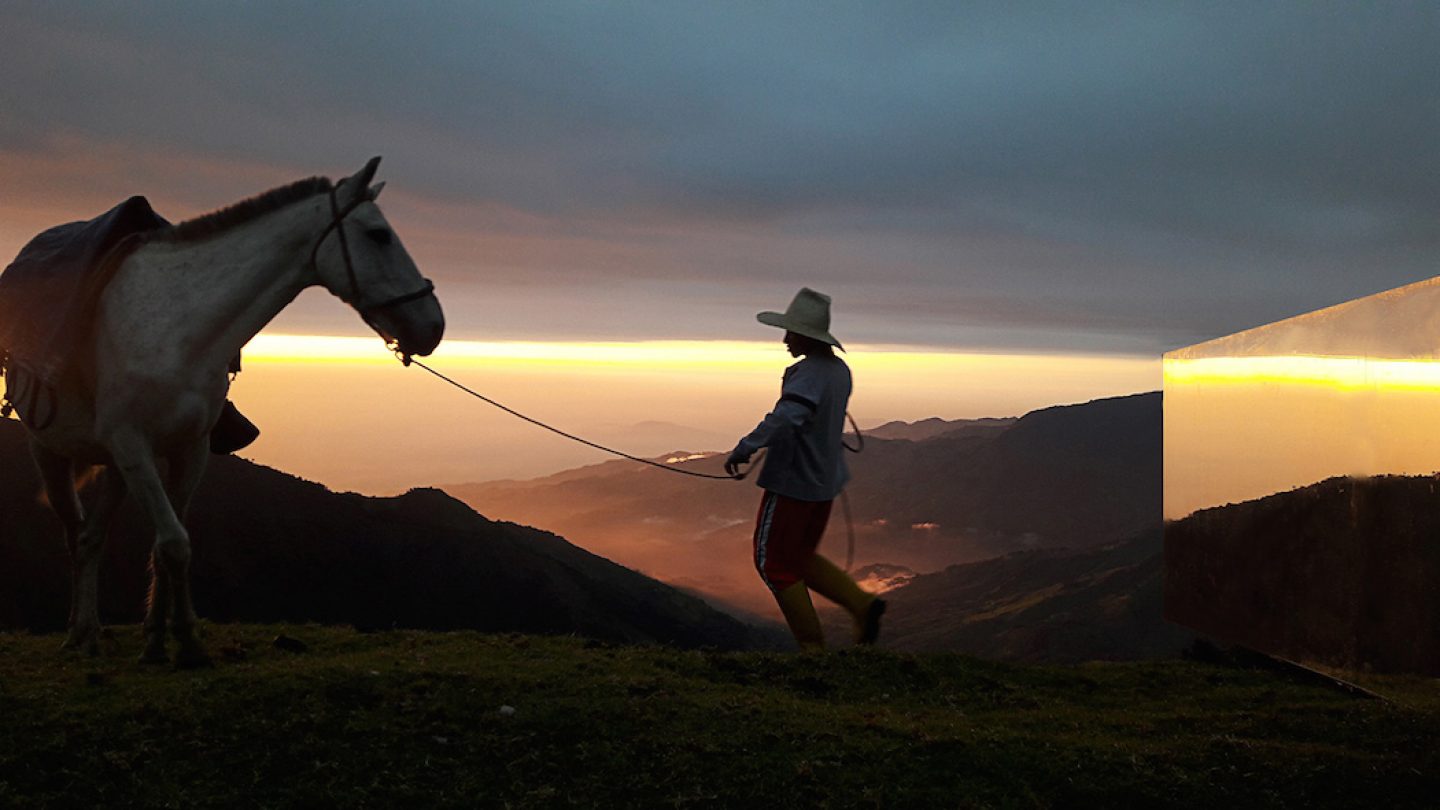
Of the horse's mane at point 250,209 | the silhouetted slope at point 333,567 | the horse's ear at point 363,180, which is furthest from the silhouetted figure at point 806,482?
the silhouetted slope at point 333,567

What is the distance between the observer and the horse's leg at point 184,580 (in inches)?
273

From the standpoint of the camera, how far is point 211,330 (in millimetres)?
6824

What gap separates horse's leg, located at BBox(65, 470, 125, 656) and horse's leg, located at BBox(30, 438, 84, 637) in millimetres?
257

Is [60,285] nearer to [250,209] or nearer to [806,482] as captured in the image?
[250,209]

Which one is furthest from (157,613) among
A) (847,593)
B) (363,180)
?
(847,593)

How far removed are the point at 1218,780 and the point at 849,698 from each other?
2.50 metres

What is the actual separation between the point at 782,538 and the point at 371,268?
3.69 metres

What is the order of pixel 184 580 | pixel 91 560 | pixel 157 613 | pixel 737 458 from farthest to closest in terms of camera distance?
pixel 91 560 → pixel 737 458 → pixel 157 613 → pixel 184 580

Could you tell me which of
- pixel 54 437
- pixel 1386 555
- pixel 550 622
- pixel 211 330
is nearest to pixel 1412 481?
pixel 1386 555

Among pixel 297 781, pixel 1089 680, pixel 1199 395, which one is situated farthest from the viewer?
pixel 1199 395

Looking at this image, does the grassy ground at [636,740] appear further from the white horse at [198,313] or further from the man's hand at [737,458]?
the man's hand at [737,458]

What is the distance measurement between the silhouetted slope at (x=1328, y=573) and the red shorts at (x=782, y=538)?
161 inches

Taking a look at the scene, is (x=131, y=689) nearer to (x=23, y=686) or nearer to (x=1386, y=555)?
(x=23, y=686)

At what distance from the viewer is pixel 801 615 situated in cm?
837
